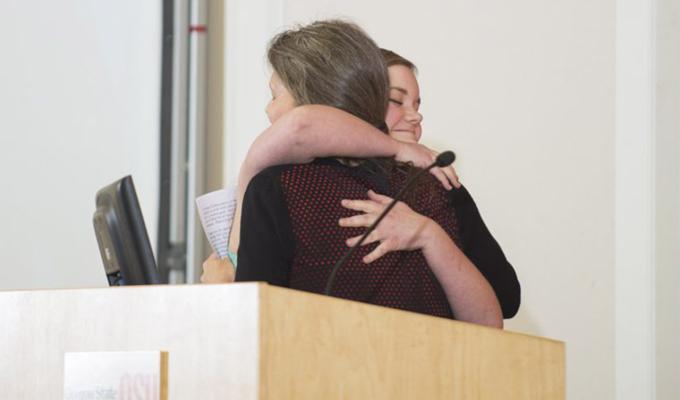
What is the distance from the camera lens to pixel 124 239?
57.5 inches

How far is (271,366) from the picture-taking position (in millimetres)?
982

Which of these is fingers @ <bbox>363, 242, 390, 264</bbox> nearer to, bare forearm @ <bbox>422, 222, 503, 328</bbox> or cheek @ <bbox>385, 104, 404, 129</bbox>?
bare forearm @ <bbox>422, 222, 503, 328</bbox>

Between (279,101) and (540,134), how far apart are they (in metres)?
1.52

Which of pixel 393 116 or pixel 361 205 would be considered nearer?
pixel 361 205

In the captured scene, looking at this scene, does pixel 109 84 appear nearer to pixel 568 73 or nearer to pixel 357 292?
pixel 568 73

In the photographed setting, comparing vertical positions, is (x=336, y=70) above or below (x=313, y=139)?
above

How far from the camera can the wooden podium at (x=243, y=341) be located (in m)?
0.98

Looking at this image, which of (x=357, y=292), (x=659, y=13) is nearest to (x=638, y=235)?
(x=659, y=13)

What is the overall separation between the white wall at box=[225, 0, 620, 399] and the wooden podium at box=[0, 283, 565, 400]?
5.76 ft

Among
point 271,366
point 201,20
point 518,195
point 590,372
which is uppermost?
point 201,20

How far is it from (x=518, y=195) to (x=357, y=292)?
1624 millimetres

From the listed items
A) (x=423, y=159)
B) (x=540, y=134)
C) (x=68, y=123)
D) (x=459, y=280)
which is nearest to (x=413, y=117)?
(x=423, y=159)

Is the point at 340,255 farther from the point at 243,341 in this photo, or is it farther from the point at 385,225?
the point at 243,341

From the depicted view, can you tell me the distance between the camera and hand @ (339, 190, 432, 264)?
1.48m
